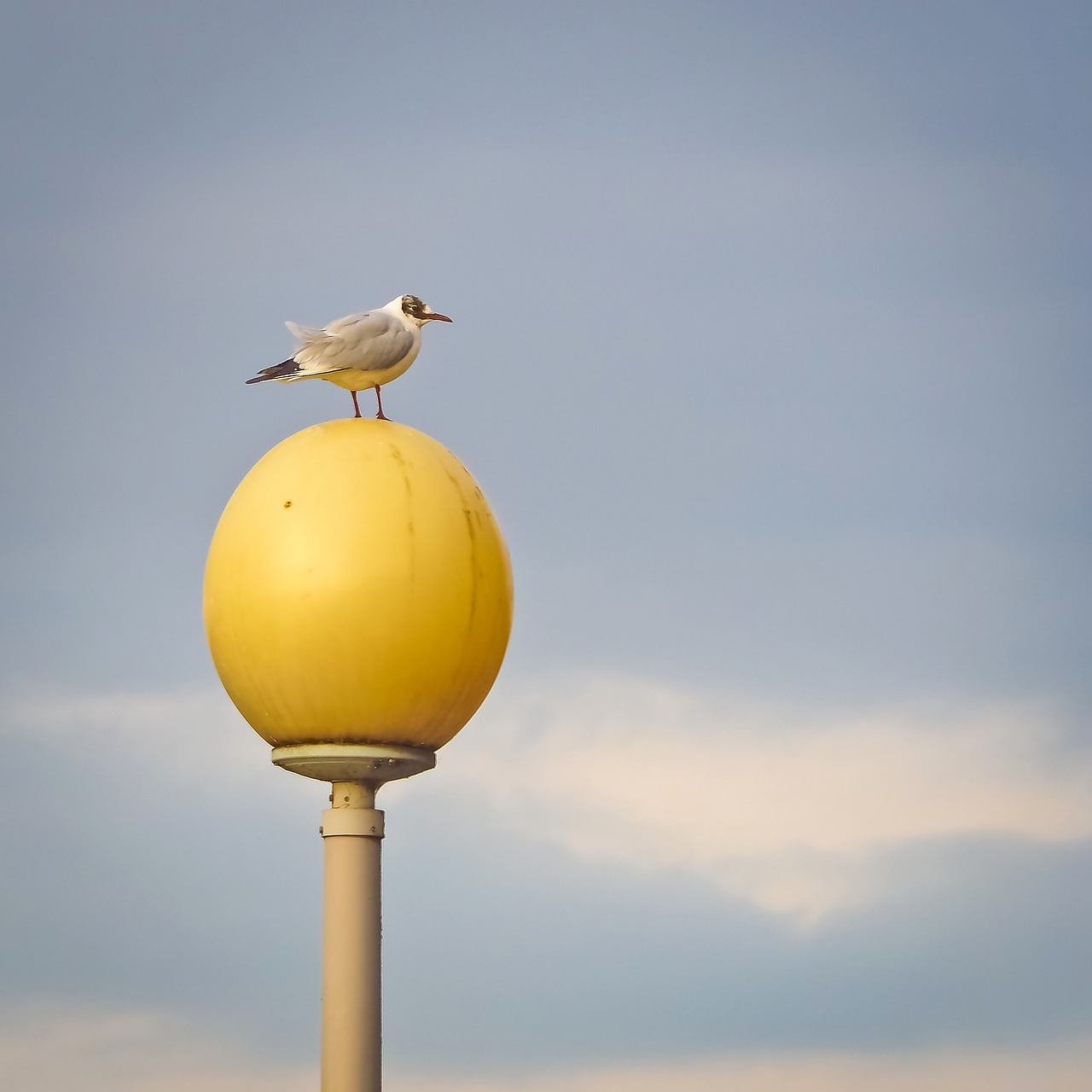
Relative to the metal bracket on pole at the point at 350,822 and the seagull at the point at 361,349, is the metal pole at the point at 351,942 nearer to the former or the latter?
the metal bracket on pole at the point at 350,822

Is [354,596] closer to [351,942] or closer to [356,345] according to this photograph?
[356,345]

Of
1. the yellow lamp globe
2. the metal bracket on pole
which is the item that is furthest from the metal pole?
the yellow lamp globe

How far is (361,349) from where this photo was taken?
17422mm

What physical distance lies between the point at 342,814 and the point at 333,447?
3.50 meters

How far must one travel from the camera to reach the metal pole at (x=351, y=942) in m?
16.5

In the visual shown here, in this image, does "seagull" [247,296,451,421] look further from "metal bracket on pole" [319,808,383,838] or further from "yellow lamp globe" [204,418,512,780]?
"metal bracket on pole" [319,808,383,838]

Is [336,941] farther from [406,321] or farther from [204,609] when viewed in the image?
[406,321]

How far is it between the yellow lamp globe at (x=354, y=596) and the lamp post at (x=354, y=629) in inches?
0.7

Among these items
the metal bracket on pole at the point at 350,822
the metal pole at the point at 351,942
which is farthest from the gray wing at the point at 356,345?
the metal bracket on pole at the point at 350,822

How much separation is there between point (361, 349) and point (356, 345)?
7cm

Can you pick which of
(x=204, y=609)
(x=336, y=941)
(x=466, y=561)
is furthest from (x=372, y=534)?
(x=336, y=941)

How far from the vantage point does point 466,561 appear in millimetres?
16609

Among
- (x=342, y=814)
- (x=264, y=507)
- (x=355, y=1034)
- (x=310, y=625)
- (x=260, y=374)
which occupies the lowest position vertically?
(x=355, y=1034)

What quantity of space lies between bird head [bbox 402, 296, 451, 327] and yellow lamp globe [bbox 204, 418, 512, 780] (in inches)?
62.4
